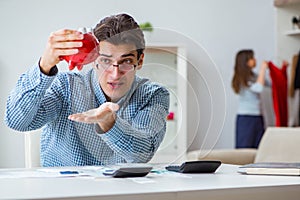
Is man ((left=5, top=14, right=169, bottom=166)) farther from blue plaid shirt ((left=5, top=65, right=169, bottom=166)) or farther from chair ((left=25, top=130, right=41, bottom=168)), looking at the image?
chair ((left=25, top=130, right=41, bottom=168))

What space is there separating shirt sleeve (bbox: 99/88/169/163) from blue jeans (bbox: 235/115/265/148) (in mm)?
4029

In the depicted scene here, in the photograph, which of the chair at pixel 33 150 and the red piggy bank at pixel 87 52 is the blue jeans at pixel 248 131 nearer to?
the chair at pixel 33 150

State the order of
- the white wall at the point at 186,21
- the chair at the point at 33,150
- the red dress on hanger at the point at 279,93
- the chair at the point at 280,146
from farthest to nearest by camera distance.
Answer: the red dress on hanger at the point at 279,93
the white wall at the point at 186,21
the chair at the point at 280,146
the chair at the point at 33,150

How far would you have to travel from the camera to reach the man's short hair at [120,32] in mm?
1207

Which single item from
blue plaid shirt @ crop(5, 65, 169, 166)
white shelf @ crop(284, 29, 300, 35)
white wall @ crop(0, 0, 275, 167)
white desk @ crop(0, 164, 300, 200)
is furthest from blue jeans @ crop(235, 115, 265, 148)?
white desk @ crop(0, 164, 300, 200)

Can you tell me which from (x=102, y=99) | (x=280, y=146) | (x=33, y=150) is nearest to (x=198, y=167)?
(x=102, y=99)

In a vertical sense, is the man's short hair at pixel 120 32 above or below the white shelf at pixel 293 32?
below

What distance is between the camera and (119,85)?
3.98 ft

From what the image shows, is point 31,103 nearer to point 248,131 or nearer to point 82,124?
point 82,124

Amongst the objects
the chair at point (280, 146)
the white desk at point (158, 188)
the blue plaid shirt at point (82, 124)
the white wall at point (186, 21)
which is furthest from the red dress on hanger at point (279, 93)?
the white desk at point (158, 188)

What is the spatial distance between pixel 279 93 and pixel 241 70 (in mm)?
418

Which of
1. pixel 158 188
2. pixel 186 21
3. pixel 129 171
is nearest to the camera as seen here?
pixel 158 188

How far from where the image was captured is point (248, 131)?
17.2 feet

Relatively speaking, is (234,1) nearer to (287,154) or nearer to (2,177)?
(287,154)
